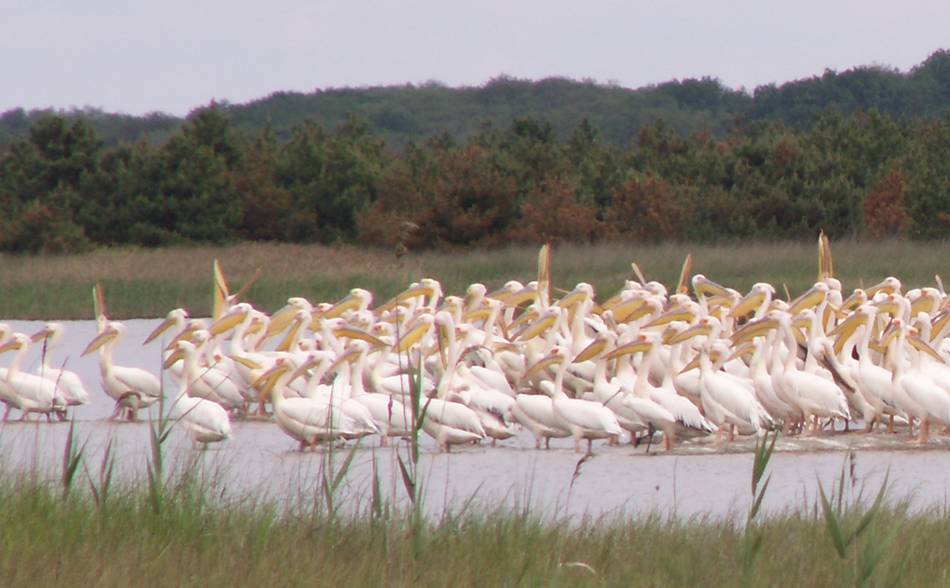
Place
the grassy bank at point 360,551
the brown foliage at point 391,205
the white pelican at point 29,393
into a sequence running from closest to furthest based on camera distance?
1. the grassy bank at point 360,551
2. the white pelican at point 29,393
3. the brown foliage at point 391,205

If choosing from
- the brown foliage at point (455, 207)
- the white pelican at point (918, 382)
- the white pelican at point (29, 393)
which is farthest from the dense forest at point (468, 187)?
the white pelican at point (918, 382)

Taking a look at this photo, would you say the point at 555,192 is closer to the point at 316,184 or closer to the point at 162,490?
the point at 316,184

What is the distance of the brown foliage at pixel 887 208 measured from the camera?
26344 millimetres

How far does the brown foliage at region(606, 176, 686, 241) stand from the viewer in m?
27.9

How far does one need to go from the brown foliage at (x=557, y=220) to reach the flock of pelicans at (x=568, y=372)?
1443cm

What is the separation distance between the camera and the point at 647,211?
92.9ft

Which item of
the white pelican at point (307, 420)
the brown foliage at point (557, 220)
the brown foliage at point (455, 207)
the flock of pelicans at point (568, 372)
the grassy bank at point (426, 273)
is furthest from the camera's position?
the brown foliage at point (455, 207)

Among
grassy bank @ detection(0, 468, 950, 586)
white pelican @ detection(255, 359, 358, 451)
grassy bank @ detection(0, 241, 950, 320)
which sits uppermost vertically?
grassy bank @ detection(0, 468, 950, 586)

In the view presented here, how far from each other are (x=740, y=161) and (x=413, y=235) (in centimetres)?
645

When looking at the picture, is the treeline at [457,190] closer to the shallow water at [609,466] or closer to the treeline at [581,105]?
the shallow water at [609,466]

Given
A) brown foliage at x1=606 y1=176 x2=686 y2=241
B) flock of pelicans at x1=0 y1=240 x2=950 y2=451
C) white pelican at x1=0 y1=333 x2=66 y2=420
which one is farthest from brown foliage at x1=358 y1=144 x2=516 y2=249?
white pelican at x1=0 y1=333 x2=66 y2=420

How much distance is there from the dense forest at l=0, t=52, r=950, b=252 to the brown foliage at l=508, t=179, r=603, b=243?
4 centimetres

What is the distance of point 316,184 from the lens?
109 ft

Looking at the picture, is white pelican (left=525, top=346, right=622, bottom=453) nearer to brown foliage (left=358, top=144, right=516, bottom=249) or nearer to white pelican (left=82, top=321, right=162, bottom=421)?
white pelican (left=82, top=321, right=162, bottom=421)
